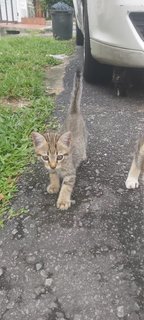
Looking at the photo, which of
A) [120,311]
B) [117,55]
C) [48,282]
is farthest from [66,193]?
[117,55]

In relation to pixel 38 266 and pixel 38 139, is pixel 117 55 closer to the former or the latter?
pixel 38 139

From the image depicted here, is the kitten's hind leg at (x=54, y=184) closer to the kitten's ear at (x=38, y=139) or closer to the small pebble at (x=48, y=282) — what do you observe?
the kitten's ear at (x=38, y=139)

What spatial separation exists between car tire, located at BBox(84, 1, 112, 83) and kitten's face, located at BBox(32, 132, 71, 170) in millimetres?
2263

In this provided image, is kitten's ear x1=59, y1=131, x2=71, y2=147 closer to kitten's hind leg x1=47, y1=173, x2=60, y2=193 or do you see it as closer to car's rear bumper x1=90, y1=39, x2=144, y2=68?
kitten's hind leg x1=47, y1=173, x2=60, y2=193

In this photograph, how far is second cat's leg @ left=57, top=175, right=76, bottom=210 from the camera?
2.75m

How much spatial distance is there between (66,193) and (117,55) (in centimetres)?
181

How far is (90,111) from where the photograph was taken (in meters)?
4.41

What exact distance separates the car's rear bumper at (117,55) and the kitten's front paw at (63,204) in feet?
5.81

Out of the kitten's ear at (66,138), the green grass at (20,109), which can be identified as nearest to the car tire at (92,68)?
the green grass at (20,109)

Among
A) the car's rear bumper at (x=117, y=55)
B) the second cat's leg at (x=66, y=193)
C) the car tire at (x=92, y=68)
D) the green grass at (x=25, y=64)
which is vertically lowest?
the green grass at (x=25, y=64)

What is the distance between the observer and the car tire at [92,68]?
4.67m

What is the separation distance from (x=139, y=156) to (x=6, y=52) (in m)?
5.14

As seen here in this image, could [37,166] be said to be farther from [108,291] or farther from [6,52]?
[6,52]

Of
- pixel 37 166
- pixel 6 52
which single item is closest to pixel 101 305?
pixel 37 166
